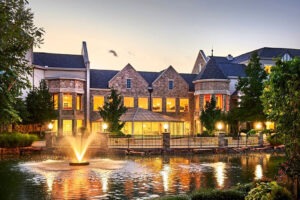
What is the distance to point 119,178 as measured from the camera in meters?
20.2

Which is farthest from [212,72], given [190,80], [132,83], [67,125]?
[67,125]

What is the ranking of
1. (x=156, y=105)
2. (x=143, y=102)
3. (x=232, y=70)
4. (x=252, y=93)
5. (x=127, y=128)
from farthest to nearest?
(x=232, y=70) → (x=156, y=105) → (x=143, y=102) → (x=127, y=128) → (x=252, y=93)

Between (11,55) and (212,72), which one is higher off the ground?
(212,72)

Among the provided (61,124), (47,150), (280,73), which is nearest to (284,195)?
(280,73)

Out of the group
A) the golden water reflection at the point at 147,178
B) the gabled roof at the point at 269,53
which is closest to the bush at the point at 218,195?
the golden water reflection at the point at 147,178

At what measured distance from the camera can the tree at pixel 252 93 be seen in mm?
45000

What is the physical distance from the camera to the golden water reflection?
16.7 meters

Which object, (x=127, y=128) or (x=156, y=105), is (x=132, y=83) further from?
(x=127, y=128)

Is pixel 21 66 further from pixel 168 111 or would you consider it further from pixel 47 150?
pixel 168 111

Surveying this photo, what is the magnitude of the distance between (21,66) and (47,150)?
939 inches

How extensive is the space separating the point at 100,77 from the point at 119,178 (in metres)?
37.6

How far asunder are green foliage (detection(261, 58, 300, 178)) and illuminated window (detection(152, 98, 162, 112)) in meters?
46.0

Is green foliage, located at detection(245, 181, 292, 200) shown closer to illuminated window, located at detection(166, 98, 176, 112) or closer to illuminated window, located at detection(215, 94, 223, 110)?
illuminated window, located at detection(215, 94, 223, 110)

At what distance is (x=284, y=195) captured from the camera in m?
9.73
